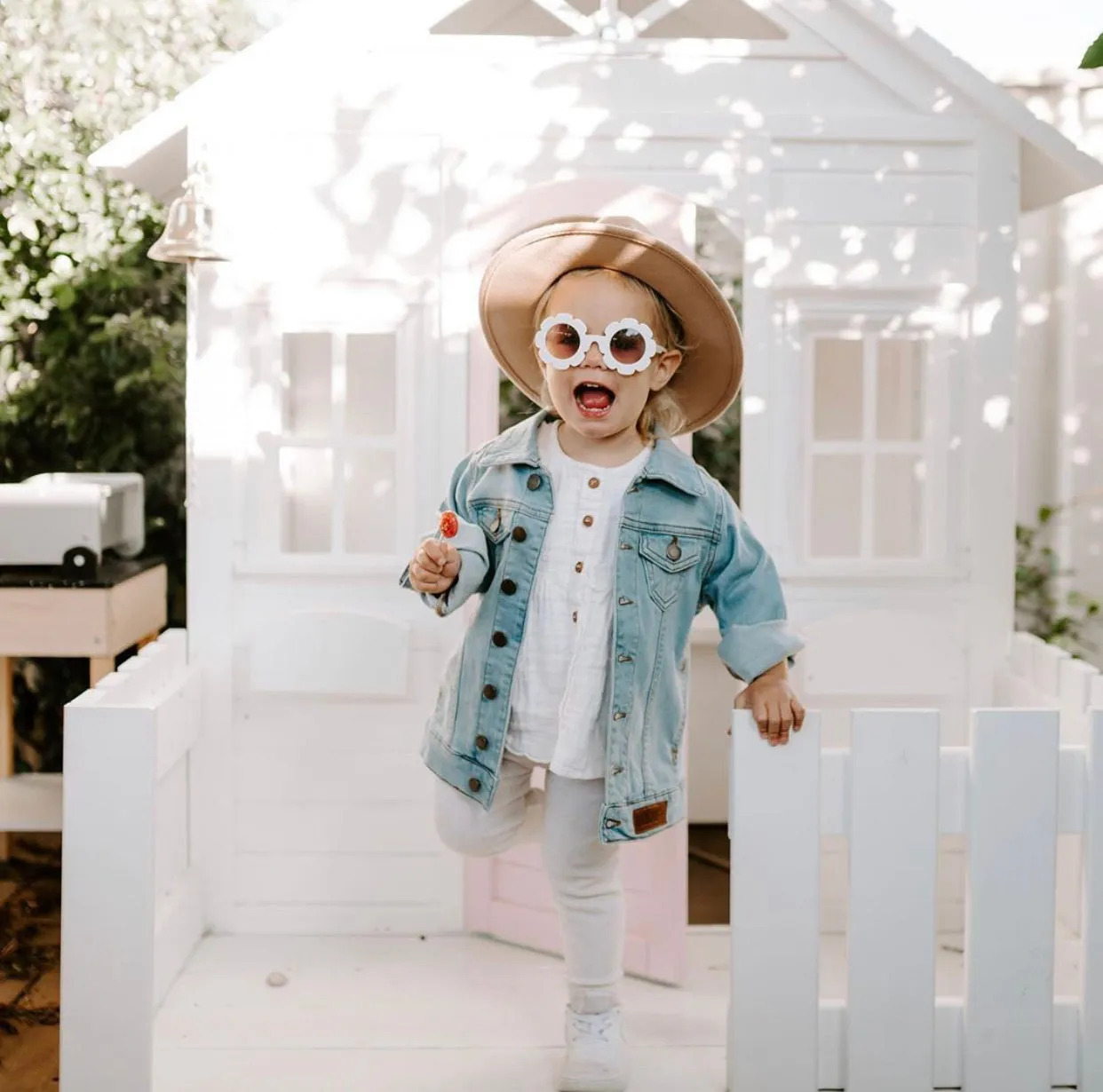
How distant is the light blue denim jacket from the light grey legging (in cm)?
9

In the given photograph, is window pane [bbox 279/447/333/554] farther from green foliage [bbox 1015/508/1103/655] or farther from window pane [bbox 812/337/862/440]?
green foliage [bbox 1015/508/1103/655]

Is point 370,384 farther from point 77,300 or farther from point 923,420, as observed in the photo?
point 77,300

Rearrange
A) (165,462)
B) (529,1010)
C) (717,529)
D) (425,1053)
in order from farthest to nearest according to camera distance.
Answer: (165,462)
(529,1010)
(425,1053)
(717,529)

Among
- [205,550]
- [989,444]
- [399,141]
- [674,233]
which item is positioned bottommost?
[205,550]

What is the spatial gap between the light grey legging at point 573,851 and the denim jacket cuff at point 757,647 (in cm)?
38

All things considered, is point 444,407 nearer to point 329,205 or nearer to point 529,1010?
point 329,205

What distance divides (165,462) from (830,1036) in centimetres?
351

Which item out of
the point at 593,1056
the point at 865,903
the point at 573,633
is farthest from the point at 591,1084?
the point at 573,633

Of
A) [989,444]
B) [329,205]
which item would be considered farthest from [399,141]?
[989,444]

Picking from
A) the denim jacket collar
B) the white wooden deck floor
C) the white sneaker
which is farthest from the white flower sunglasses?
the white wooden deck floor

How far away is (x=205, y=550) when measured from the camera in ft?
13.0

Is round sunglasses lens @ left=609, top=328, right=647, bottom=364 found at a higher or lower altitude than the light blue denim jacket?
higher

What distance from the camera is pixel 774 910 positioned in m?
2.86

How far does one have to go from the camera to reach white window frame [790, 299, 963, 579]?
A: 4.01m
